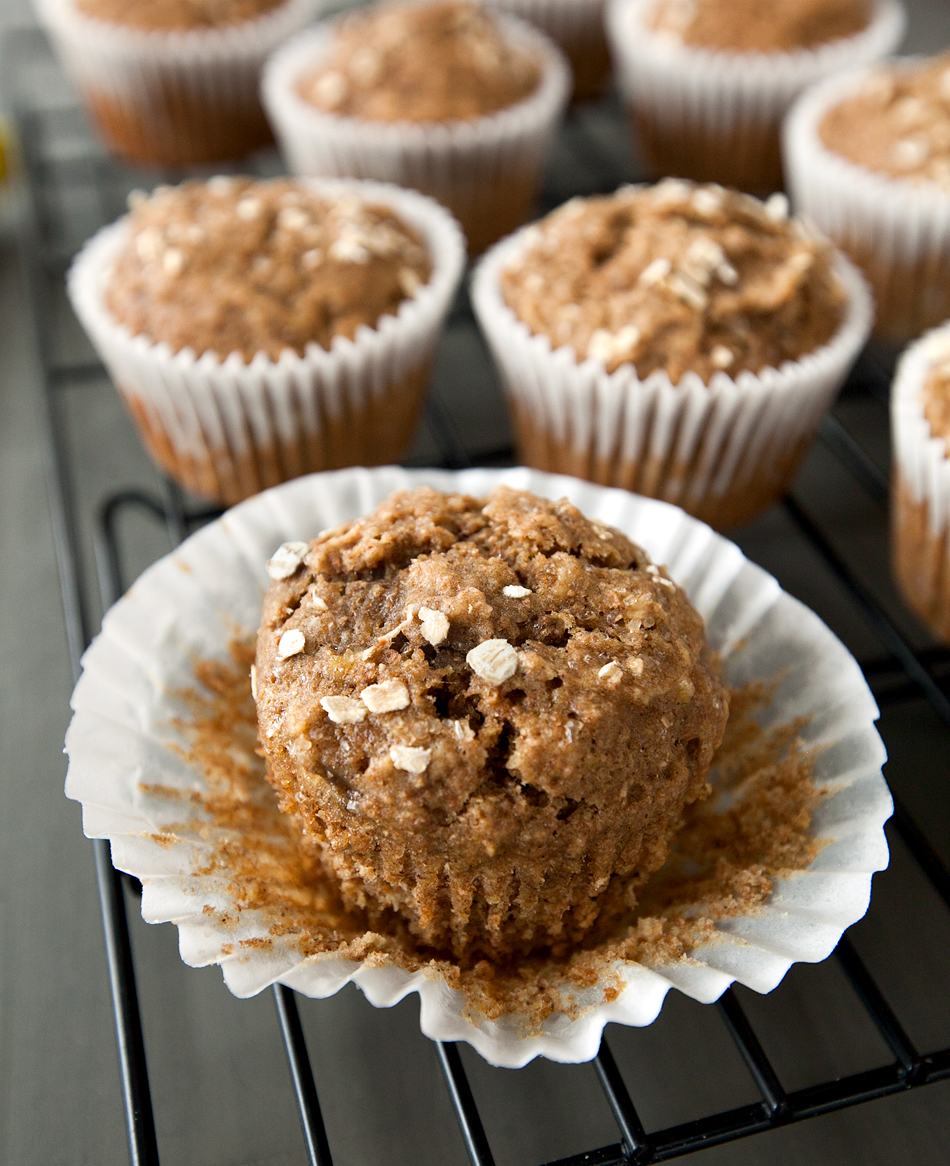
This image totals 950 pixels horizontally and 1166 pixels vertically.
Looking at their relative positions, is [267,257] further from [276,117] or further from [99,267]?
[276,117]

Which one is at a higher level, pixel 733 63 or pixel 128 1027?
pixel 733 63

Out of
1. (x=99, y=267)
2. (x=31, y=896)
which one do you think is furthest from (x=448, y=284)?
(x=31, y=896)

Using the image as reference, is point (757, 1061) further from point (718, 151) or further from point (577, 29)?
point (577, 29)

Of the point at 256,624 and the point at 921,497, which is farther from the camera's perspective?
the point at 921,497

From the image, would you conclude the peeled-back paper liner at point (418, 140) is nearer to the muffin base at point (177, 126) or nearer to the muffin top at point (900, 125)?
the muffin base at point (177, 126)

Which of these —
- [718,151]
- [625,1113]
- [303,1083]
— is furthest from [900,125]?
[303,1083]

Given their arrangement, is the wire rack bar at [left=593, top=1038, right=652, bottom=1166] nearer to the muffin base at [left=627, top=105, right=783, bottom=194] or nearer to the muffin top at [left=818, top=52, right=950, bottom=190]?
the muffin top at [left=818, top=52, right=950, bottom=190]

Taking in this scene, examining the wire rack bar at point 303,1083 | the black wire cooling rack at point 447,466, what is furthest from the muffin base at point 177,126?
the wire rack bar at point 303,1083

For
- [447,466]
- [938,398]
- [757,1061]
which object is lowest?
[447,466]
